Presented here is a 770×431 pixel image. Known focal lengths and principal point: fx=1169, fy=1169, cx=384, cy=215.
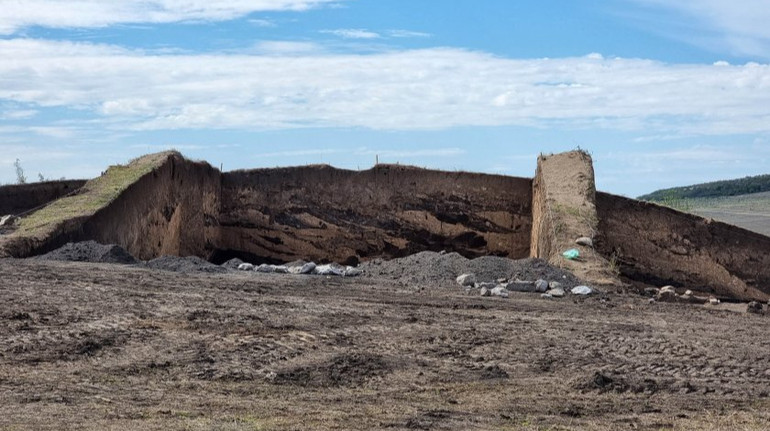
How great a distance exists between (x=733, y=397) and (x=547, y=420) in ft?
8.02

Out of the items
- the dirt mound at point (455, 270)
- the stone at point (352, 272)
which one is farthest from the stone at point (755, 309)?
the stone at point (352, 272)

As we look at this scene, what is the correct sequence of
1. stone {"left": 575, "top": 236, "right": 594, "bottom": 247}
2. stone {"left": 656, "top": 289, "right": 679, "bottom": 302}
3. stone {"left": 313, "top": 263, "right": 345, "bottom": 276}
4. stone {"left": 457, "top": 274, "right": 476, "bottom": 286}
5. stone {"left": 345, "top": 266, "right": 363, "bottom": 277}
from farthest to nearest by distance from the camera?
1. stone {"left": 575, "top": 236, "right": 594, "bottom": 247}
2. stone {"left": 345, "top": 266, "right": 363, "bottom": 277}
3. stone {"left": 313, "top": 263, "right": 345, "bottom": 276}
4. stone {"left": 656, "top": 289, "right": 679, "bottom": 302}
5. stone {"left": 457, "top": 274, "right": 476, "bottom": 286}

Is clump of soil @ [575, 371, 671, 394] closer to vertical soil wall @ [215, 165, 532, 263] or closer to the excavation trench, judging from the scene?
the excavation trench

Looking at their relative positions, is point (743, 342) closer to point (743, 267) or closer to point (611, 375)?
point (611, 375)

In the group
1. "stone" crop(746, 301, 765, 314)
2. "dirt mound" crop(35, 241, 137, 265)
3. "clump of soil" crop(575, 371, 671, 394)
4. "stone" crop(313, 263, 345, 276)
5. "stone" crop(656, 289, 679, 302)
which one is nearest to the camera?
"clump of soil" crop(575, 371, 671, 394)

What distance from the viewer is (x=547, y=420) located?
884cm

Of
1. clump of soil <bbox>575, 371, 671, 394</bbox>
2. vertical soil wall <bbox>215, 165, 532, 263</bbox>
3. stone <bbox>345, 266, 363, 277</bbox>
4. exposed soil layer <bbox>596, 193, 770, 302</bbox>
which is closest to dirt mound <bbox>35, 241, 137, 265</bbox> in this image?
stone <bbox>345, 266, 363, 277</bbox>

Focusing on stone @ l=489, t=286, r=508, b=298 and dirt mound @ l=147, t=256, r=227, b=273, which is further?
dirt mound @ l=147, t=256, r=227, b=273

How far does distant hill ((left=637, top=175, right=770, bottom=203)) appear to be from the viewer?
59.6 meters

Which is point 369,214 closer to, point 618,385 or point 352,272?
point 352,272

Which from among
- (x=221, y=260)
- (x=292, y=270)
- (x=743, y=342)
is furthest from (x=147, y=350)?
(x=221, y=260)

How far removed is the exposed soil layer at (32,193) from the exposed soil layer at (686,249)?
12.3 meters

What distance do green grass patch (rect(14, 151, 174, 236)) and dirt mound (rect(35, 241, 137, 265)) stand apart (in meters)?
1.63

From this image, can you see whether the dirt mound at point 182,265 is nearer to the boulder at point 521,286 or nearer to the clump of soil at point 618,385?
the boulder at point 521,286
